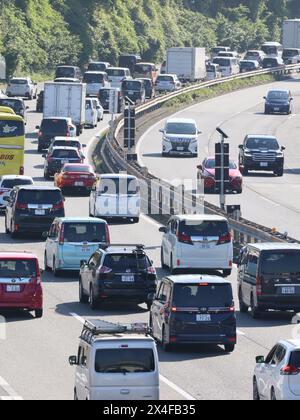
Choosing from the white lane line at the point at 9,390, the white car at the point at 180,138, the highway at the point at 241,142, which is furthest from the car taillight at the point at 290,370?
the white car at the point at 180,138

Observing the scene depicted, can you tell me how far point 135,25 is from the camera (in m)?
148

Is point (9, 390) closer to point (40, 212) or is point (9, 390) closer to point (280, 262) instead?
point (280, 262)

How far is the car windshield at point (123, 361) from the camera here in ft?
76.1

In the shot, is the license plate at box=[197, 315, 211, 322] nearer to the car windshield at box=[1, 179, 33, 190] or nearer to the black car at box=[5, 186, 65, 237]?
the black car at box=[5, 186, 65, 237]

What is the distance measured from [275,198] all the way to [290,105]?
140 feet

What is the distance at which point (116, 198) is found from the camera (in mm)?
52906

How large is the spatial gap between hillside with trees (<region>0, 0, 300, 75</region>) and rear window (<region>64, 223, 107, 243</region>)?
7570cm

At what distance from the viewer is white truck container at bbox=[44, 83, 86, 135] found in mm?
84812

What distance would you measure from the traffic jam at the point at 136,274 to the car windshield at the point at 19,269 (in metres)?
0.02

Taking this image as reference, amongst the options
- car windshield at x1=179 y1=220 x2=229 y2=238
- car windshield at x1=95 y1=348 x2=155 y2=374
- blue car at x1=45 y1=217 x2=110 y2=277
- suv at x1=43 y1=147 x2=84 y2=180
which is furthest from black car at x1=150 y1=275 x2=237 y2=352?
suv at x1=43 y1=147 x2=84 y2=180

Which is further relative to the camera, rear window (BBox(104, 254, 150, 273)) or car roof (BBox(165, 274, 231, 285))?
rear window (BBox(104, 254, 150, 273))

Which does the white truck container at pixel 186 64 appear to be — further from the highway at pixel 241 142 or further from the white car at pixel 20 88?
the white car at pixel 20 88
